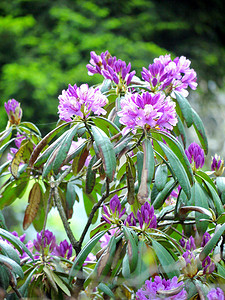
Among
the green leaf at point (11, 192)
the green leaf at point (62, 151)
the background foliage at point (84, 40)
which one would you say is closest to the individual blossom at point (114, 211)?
the green leaf at point (62, 151)

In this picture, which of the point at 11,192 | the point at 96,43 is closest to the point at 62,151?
the point at 11,192

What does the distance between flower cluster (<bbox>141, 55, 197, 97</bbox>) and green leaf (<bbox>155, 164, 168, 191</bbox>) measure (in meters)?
0.15

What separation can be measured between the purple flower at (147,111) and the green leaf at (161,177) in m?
0.11

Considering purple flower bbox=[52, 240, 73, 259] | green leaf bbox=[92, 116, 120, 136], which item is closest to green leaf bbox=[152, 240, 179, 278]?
green leaf bbox=[92, 116, 120, 136]

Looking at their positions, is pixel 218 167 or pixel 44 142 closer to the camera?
pixel 44 142

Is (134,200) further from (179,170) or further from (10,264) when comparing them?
(10,264)

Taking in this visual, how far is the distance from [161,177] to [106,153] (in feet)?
0.50

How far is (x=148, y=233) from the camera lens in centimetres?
72

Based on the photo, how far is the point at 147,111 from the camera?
2.23 ft

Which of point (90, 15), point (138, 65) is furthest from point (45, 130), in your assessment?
point (90, 15)

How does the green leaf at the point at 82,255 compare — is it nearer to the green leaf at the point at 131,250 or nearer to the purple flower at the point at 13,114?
the green leaf at the point at 131,250

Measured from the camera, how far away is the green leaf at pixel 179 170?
67cm

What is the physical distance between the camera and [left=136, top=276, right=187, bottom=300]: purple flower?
629 mm

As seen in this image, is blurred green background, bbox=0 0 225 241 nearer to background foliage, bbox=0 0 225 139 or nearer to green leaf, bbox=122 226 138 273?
background foliage, bbox=0 0 225 139
